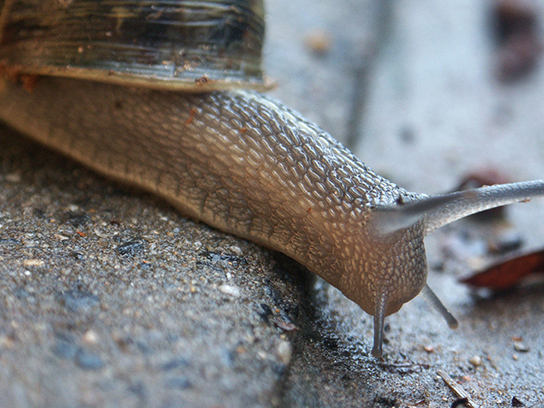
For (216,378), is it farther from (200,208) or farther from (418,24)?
(418,24)

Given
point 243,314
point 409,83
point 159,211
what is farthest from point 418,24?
point 243,314

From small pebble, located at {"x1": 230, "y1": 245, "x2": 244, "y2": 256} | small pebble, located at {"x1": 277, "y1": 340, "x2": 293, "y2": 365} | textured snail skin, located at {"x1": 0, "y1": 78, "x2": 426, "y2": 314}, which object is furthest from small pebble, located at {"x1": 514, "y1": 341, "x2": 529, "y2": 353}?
small pebble, located at {"x1": 230, "y1": 245, "x2": 244, "y2": 256}

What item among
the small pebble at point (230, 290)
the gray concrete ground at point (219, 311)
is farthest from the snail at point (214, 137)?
the small pebble at point (230, 290)

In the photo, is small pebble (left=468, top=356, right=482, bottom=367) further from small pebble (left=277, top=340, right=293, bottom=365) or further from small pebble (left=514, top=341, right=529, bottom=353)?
small pebble (left=277, top=340, right=293, bottom=365)

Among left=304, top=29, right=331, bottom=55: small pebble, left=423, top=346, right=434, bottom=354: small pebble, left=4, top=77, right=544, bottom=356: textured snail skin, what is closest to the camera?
left=4, top=77, right=544, bottom=356: textured snail skin

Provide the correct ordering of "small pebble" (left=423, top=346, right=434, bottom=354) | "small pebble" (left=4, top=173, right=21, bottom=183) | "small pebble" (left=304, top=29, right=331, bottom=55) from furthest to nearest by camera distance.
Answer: "small pebble" (left=304, top=29, right=331, bottom=55) → "small pebble" (left=4, top=173, right=21, bottom=183) → "small pebble" (left=423, top=346, right=434, bottom=354)

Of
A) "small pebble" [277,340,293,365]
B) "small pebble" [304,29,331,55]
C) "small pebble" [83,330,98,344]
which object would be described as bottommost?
"small pebble" [277,340,293,365]
